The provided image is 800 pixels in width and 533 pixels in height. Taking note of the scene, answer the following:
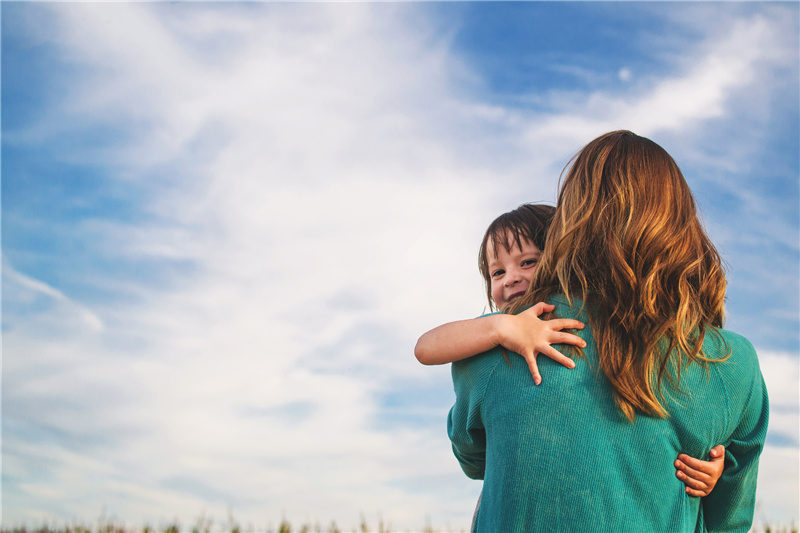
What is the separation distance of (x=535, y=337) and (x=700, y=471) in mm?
776

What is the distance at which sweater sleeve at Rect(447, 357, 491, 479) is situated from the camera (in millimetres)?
2490

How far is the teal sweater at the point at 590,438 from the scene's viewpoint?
2229 mm

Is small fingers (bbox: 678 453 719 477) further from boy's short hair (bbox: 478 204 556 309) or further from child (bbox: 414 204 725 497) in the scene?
boy's short hair (bbox: 478 204 556 309)

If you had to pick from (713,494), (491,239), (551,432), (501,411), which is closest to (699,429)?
(713,494)

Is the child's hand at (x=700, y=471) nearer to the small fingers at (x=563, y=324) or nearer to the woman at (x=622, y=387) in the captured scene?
the woman at (x=622, y=387)

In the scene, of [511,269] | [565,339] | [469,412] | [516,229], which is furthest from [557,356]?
[516,229]

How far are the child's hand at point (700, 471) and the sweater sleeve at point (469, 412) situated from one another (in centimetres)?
72

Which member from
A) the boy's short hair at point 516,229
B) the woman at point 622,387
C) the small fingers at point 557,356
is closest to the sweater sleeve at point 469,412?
the woman at point 622,387

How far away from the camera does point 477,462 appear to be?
2770 mm

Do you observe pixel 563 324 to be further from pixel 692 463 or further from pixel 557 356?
pixel 692 463

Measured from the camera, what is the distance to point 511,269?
3.95 metres

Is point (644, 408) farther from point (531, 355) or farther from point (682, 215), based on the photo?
point (682, 215)

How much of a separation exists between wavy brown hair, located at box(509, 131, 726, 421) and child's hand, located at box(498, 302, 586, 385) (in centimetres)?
10

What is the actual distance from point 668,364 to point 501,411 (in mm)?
636
